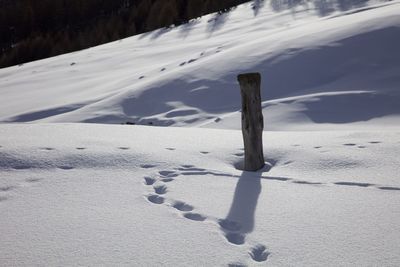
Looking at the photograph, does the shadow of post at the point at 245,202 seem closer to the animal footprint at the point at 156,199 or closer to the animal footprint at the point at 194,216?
the animal footprint at the point at 194,216

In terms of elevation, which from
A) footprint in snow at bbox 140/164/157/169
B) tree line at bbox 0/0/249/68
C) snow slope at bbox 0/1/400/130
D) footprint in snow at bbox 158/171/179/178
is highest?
tree line at bbox 0/0/249/68

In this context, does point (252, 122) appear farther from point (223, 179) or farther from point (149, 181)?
point (149, 181)

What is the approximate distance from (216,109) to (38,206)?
18.5ft

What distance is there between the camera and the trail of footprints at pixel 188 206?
8.07 ft

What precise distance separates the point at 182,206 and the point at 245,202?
522mm

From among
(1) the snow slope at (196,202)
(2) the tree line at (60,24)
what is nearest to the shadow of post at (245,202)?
(1) the snow slope at (196,202)

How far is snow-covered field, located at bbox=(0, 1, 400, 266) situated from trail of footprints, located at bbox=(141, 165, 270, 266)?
1cm

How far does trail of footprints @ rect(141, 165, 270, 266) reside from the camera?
2.46 meters

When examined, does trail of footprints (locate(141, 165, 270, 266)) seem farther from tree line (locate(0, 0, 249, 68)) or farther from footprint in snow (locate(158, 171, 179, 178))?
tree line (locate(0, 0, 249, 68))

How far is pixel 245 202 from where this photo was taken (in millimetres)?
3170

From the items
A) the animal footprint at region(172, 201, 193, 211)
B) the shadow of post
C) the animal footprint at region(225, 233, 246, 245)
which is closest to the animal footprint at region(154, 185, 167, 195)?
the animal footprint at region(172, 201, 193, 211)

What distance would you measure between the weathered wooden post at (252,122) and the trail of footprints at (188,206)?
1.74 ft

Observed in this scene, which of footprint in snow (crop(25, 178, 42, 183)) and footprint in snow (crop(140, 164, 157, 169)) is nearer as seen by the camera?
footprint in snow (crop(25, 178, 42, 183))

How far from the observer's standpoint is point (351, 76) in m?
8.07
